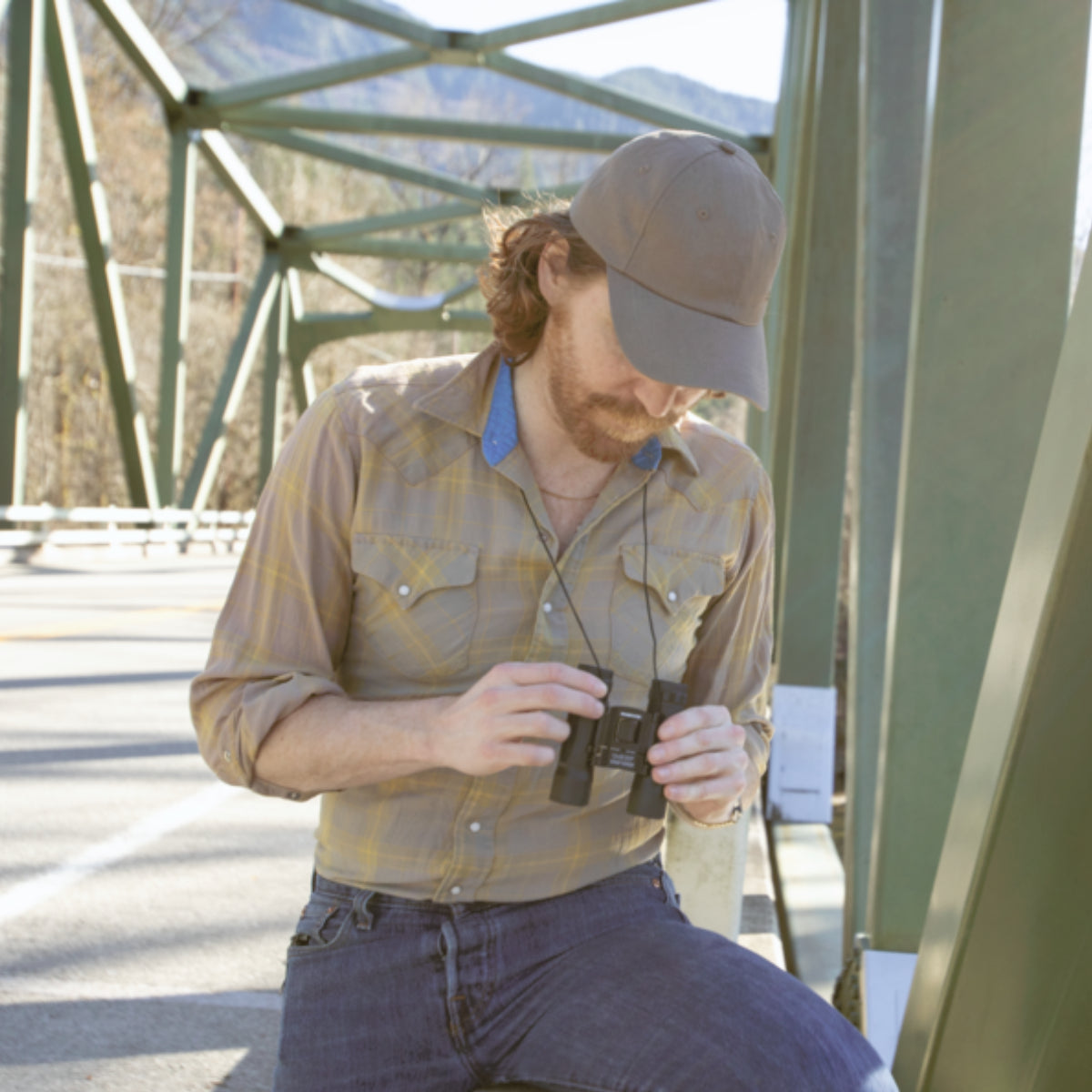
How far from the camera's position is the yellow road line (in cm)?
866

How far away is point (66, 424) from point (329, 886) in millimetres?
32111

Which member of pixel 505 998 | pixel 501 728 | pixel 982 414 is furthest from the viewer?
pixel 982 414

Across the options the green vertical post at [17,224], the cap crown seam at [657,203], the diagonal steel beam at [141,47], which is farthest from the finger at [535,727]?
the diagonal steel beam at [141,47]

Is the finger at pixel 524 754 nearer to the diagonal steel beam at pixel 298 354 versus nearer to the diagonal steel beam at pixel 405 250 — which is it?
the diagonal steel beam at pixel 405 250

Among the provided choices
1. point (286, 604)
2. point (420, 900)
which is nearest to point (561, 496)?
point (286, 604)

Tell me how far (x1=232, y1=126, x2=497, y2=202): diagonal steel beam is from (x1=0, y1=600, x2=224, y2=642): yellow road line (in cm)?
1007

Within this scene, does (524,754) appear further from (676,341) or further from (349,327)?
(349,327)

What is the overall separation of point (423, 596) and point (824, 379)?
515cm

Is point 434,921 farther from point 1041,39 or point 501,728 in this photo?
point 1041,39

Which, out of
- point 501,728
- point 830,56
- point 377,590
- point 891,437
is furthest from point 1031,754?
point 830,56

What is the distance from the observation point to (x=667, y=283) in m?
2.03

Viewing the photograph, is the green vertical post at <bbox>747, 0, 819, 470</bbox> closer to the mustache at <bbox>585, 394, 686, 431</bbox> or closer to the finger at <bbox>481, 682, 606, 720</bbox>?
the mustache at <bbox>585, 394, 686, 431</bbox>

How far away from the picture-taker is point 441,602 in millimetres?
2111

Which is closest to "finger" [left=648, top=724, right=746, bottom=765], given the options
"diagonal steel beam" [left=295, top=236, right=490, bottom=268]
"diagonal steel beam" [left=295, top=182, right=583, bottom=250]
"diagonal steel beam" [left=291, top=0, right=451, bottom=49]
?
"diagonal steel beam" [left=291, top=0, right=451, bottom=49]
